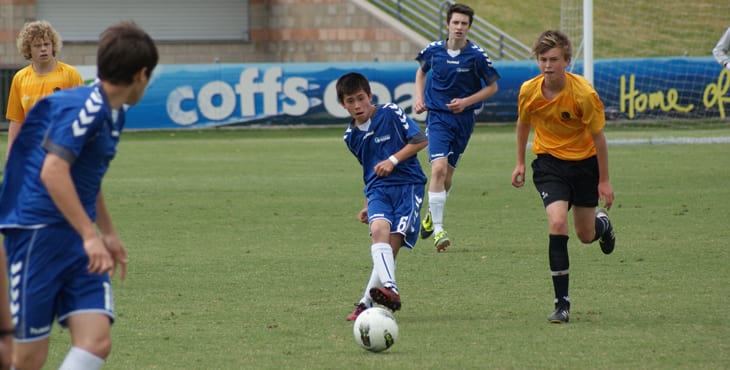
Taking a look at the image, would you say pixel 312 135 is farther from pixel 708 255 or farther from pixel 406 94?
pixel 708 255

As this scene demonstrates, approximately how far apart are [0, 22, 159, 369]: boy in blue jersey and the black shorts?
360 cm

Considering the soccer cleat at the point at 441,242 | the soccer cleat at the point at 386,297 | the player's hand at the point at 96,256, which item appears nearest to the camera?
the player's hand at the point at 96,256

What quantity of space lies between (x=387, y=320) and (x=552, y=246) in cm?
144

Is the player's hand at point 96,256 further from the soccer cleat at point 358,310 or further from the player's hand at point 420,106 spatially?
the player's hand at point 420,106

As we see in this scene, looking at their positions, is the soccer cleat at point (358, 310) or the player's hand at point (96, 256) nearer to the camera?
the player's hand at point (96, 256)

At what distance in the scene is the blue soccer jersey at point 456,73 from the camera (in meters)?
11.2

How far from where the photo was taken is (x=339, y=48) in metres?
33.6

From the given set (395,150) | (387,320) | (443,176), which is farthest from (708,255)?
(387,320)

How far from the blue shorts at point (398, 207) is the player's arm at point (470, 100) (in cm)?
350

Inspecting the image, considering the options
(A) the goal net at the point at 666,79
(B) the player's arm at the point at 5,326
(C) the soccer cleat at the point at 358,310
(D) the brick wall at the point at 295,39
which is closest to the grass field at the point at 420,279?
(C) the soccer cleat at the point at 358,310

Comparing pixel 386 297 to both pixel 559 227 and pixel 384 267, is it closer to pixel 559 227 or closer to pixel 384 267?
pixel 384 267

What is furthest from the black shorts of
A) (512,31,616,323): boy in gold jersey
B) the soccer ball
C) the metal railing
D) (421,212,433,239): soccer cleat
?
the metal railing

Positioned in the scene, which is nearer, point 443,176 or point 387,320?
point 387,320

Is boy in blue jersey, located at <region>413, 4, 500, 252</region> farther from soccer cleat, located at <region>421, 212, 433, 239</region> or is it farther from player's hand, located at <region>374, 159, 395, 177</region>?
player's hand, located at <region>374, 159, 395, 177</region>
